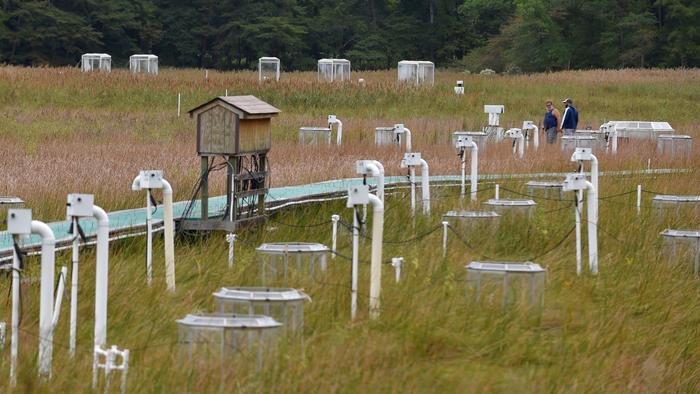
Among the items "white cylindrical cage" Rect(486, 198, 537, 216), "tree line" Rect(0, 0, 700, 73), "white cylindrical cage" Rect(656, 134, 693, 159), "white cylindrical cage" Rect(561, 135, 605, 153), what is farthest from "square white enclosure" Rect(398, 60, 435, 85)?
"white cylindrical cage" Rect(486, 198, 537, 216)

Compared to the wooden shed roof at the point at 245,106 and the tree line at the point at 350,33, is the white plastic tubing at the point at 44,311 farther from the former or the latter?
the tree line at the point at 350,33

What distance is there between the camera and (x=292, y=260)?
11.7 m

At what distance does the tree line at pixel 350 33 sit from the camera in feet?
236

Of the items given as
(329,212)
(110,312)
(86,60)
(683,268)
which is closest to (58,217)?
(329,212)

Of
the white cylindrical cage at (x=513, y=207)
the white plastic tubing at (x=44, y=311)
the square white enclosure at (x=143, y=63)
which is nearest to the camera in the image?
the white plastic tubing at (x=44, y=311)

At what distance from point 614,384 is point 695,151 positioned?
1983 cm

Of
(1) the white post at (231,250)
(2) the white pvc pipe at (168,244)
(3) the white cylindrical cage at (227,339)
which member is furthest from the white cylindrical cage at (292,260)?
(3) the white cylindrical cage at (227,339)

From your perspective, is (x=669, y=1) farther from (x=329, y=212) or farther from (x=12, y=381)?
(x=12, y=381)

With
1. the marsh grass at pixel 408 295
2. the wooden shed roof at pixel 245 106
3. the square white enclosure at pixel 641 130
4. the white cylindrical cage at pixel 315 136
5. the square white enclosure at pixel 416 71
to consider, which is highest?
the square white enclosure at pixel 416 71

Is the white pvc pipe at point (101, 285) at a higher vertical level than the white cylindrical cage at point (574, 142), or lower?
lower

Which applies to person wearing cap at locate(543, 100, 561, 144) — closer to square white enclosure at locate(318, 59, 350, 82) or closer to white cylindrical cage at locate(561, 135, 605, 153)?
white cylindrical cage at locate(561, 135, 605, 153)

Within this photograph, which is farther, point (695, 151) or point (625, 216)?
point (695, 151)

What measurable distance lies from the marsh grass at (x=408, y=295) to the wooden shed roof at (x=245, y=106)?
1155 mm

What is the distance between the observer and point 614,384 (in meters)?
9.04
